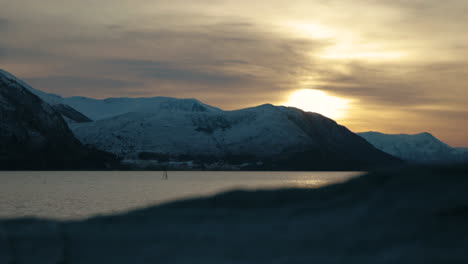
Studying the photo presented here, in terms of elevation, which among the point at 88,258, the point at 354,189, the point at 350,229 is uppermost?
the point at 354,189

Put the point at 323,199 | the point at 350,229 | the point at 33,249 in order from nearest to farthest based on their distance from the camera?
1. the point at 350,229
2. the point at 33,249
3. the point at 323,199

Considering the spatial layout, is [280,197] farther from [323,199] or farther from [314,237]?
[314,237]

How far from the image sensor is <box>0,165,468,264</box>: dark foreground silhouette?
639 cm

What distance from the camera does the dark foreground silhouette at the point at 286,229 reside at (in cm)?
639

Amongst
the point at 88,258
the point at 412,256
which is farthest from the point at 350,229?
the point at 88,258

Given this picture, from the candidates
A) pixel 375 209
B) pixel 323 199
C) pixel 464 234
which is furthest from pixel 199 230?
pixel 464 234

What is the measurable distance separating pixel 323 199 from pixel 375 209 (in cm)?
102

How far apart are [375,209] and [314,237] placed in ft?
3.06

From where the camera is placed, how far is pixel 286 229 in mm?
7184

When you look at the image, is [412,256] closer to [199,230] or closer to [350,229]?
[350,229]

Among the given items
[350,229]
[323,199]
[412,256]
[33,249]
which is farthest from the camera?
[323,199]

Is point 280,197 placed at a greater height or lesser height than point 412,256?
greater

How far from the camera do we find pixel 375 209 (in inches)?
275

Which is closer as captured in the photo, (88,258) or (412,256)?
(412,256)
